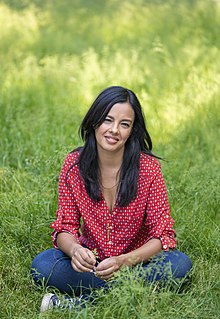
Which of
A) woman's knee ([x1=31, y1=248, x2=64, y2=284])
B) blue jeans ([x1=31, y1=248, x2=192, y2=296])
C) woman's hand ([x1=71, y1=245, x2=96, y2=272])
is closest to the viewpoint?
woman's hand ([x1=71, y1=245, x2=96, y2=272])

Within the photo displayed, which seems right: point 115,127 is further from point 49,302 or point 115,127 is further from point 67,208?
point 49,302

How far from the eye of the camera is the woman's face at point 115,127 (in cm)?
297

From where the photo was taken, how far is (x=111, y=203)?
3.09 m

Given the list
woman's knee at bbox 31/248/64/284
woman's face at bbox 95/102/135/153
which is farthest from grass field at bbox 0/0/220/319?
woman's face at bbox 95/102/135/153

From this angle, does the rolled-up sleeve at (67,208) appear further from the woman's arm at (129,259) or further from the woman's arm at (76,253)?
the woman's arm at (129,259)

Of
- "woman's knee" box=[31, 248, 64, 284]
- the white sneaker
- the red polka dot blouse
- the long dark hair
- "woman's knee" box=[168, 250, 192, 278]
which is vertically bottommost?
the white sneaker

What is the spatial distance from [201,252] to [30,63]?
3.42m

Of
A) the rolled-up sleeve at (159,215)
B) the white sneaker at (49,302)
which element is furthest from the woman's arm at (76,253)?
the rolled-up sleeve at (159,215)

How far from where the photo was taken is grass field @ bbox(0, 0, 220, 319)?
3.01 metres

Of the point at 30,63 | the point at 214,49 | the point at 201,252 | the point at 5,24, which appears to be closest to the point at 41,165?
the point at 201,252

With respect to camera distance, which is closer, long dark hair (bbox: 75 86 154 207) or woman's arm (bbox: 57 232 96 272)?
woman's arm (bbox: 57 232 96 272)

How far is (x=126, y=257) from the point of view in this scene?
9.45 feet

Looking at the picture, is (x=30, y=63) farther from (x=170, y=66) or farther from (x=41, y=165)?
(x=41, y=165)

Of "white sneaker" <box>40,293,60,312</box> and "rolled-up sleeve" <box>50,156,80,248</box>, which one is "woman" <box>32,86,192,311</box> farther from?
"white sneaker" <box>40,293,60,312</box>
